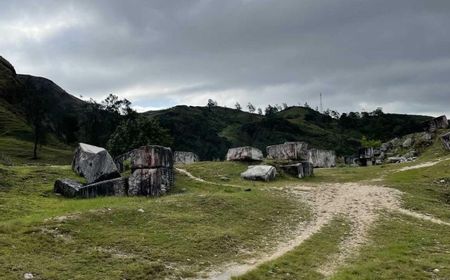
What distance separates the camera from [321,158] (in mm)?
71438

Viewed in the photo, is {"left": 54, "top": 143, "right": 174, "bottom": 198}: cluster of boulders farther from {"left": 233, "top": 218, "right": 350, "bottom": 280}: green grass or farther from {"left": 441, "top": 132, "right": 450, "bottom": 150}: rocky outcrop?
{"left": 441, "top": 132, "right": 450, "bottom": 150}: rocky outcrop

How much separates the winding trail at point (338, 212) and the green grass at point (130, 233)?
0.84m

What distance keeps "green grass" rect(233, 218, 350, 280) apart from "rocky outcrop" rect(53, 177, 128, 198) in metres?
14.3

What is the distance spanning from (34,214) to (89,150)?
14153 mm

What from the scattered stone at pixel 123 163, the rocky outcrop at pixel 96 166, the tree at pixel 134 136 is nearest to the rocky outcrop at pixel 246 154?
the scattered stone at pixel 123 163

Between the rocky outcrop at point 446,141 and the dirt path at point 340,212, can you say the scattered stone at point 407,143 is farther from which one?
the dirt path at point 340,212

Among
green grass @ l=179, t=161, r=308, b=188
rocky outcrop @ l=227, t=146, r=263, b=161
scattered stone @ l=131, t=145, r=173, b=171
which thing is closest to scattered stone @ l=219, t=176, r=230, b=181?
green grass @ l=179, t=161, r=308, b=188

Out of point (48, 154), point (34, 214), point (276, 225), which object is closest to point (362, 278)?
point (276, 225)

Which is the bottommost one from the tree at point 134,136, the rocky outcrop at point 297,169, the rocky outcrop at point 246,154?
the rocky outcrop at point 297,169

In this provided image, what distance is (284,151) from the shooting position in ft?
185

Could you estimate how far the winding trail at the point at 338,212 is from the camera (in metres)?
18.1

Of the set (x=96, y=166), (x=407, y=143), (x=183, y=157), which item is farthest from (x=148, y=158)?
(x=407, y=143)

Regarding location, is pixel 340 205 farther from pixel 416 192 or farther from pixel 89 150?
pixel 89 150

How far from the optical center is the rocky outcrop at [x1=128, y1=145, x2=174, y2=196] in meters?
32.5
